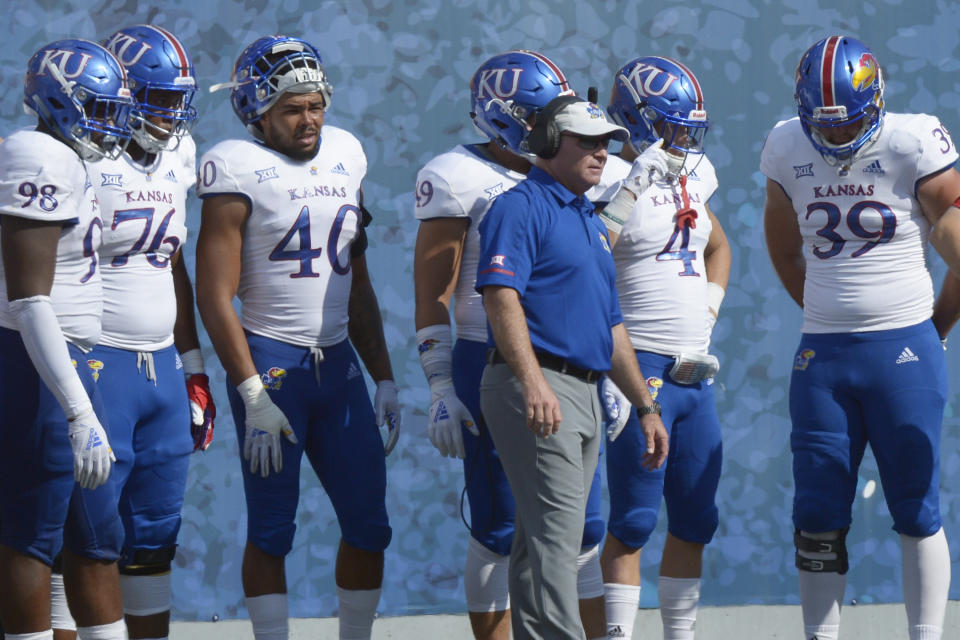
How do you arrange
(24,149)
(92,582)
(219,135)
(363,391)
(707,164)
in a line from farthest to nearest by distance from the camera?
(219,135) < (707,164) < (363,391) < (92,582) < (24,149)

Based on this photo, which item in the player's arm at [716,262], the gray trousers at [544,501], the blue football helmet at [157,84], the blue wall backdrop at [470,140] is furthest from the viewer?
the blue wall backdrop at [470,140]

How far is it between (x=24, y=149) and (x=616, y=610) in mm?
2135

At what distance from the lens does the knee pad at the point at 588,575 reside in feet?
13.9

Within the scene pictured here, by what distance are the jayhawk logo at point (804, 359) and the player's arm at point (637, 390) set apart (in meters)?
0.64

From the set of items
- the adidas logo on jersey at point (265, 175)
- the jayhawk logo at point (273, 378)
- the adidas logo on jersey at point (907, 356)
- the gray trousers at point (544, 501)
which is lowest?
the gray trousers at point (544, 501)

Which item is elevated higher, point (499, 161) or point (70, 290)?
point (499, 161)

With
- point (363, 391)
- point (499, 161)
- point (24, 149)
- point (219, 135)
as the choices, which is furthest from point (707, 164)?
point (24, 149)

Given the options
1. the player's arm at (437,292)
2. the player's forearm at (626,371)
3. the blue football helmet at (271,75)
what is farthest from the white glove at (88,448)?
the player's forearm at (626,371)

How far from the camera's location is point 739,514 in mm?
5488

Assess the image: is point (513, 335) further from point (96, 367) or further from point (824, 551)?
point (824, 551)

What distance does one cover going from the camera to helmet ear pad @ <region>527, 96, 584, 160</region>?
381 cm

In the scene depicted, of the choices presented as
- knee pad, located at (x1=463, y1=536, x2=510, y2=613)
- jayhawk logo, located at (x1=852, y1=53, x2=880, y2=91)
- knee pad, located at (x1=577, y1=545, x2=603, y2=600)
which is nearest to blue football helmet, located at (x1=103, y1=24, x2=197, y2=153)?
knee pad, located at (x1=463, y1=536, x2=510, y2=613)

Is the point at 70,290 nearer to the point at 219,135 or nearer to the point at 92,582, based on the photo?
the point at 92,582

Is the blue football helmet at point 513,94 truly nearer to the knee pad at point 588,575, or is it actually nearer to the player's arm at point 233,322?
the player's arm at point 233,322
